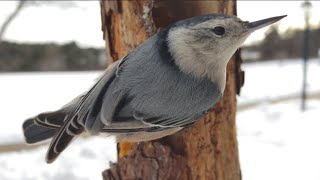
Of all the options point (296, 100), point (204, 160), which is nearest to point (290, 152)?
point (204, 160)

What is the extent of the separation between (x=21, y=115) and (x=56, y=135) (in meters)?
2.96

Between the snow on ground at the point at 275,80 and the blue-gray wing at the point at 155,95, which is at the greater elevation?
the blue-gray wing at the point at 155,95

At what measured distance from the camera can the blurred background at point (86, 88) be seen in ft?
8.58

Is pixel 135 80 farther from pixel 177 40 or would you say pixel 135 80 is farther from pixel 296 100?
pixel 296 100

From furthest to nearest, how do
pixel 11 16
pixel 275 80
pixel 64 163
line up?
pixel 275 80, pixel 11 16, pixel 64 163

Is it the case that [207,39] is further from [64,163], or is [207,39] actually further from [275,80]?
[275,80]

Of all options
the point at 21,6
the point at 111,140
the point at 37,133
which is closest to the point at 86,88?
the point at 21,6

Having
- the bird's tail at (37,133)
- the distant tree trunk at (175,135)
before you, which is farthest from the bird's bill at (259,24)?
the bird's tail at (37,133)

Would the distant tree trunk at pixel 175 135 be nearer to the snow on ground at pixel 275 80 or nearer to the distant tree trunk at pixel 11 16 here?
the distant tree trunk at pixel 11 16

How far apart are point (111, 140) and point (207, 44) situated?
2.04 meters

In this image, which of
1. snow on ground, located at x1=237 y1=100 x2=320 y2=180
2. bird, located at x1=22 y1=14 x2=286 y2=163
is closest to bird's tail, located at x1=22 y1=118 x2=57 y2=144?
bird, located at x1=22 y1=14 x2=286 y2=163

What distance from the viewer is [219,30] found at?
0.97 m

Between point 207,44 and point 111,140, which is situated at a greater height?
point 207,44

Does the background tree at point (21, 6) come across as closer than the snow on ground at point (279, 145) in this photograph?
No
